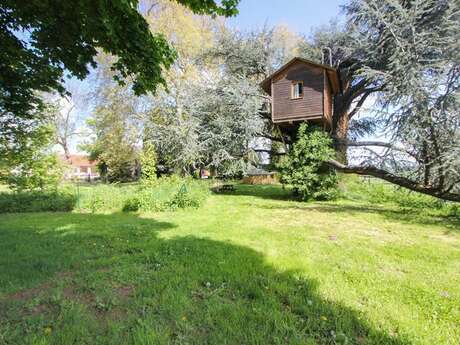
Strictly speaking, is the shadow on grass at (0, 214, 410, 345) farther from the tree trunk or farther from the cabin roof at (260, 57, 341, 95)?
the tree trunk

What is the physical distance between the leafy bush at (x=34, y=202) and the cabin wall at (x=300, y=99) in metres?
9.65

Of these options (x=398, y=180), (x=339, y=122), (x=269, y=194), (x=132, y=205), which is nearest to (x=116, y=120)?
(x=132, y=205)

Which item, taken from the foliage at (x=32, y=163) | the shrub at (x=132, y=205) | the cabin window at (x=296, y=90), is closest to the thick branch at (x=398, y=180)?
the cabin window at (x=296, y=90)

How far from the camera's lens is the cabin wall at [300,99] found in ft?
37.1

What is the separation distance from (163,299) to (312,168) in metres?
9.60

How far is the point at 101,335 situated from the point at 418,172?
9.53 metres

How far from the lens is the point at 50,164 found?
10.3m

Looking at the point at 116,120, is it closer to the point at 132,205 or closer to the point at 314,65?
the point at 132,205

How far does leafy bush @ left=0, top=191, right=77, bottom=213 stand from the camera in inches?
369

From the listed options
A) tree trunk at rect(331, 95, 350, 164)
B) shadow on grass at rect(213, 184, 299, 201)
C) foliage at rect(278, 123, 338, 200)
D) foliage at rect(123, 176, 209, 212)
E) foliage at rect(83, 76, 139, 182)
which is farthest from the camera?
foliage at rect(83, 76, 139, 182)

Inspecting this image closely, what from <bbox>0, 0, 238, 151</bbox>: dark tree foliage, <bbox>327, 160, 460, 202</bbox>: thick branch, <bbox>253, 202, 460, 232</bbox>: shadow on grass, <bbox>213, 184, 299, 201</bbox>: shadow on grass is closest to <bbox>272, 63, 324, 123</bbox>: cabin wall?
<bbox>327, 160, 460, 202</bbox>: thick branch

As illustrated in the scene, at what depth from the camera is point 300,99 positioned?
11.7 m

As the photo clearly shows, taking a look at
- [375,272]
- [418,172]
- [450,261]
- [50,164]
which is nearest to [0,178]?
[50,164]

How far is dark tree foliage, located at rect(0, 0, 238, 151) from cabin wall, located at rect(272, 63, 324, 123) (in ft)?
28.3
